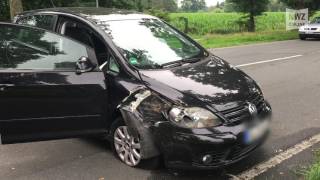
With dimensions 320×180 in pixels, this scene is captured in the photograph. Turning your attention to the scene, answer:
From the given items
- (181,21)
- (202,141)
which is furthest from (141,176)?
(181,21)

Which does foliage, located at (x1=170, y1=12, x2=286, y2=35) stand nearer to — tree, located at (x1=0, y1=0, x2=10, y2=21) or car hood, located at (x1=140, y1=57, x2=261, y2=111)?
tree, located at (x1=0, y1=0, x2=10, y2=21)

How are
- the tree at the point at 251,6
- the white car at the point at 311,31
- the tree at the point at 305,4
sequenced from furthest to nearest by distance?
the tree at the point at 251,6 < the tree at the point at 305,4 < the white car at the point at 311,31

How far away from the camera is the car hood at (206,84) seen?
4672 mm

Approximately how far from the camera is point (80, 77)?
508 cm

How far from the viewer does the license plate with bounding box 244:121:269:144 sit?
4699 mm

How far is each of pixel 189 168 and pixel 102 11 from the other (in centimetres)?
261

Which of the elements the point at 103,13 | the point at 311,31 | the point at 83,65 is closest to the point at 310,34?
the point at 311,31

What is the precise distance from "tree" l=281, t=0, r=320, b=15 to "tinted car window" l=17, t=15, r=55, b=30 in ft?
90.7

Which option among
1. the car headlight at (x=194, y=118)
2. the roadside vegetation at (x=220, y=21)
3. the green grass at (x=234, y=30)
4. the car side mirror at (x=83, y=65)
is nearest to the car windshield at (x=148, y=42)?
the car side mirror at (x=83, y=65)

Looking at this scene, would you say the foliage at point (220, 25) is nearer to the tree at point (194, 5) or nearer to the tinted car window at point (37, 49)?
the tinted car window at point (37, 49)

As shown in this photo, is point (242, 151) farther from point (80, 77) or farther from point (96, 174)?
point (80, 77)

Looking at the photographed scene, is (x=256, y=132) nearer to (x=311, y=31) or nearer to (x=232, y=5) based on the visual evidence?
(x=311, y=31)

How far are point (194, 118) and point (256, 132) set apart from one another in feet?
2.50

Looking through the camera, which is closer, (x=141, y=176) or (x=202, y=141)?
(x=202, y=141)
